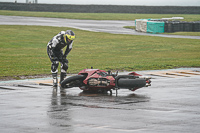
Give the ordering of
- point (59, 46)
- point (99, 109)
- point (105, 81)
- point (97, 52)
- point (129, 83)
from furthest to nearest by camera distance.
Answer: point (97, 52) → point (59, 46) → point (105, 81) → point (129, 83) → point (99, 109)

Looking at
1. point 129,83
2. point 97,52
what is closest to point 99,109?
point 129,83

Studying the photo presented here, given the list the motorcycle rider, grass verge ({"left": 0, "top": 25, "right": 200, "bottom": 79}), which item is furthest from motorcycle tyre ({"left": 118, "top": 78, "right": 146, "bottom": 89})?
grass verge ({"left": 0, "top": 25, "right": 200, "bottom": 79})

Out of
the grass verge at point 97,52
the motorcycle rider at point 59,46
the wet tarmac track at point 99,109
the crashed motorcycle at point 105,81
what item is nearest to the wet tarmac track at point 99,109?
the wet tarmac track at point 99,109

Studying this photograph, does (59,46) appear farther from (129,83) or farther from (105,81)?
(129,83)

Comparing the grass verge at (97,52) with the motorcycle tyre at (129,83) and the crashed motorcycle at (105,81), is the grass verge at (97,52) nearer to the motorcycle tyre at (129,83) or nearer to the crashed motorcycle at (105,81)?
the crashed motorcycle at (105,81)

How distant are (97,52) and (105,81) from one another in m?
15.9

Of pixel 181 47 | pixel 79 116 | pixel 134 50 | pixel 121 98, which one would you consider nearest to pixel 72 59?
pixel 134 50

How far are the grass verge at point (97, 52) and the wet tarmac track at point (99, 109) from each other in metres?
5.29

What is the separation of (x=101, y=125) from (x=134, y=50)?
2195 cm

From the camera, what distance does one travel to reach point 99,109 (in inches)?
420

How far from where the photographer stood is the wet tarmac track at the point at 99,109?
860cm

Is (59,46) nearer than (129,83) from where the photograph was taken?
No

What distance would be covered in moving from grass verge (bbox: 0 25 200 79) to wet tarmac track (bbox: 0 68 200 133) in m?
5.29

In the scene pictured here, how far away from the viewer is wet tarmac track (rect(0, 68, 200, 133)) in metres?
8.60
